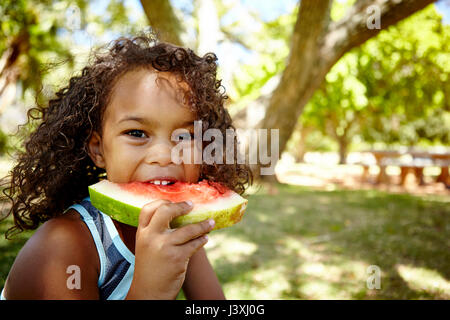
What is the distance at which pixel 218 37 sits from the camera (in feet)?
23.3

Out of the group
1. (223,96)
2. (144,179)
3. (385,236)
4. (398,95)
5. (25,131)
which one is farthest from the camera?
(398,95)

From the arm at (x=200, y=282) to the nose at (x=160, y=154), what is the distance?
0.82 m

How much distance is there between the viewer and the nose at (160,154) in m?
1.51

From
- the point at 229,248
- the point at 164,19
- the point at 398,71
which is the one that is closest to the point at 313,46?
the point at 164,19

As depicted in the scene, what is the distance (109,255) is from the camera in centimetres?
159

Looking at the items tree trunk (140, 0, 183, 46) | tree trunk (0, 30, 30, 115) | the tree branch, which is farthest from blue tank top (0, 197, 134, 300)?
tree trunk (0, 30, 30, 115)

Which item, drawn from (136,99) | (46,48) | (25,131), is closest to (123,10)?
(46,48)

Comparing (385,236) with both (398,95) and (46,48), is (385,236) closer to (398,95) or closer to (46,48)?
(46,48)

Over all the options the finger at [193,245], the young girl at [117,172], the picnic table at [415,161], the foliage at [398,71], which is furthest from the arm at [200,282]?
the foliage at [398,71]

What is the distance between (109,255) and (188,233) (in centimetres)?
55

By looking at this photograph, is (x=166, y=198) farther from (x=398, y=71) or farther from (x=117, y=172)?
(x=398, y=71)

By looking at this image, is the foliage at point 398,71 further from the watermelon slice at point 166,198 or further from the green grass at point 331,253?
the watermelon slice at point 166,198
